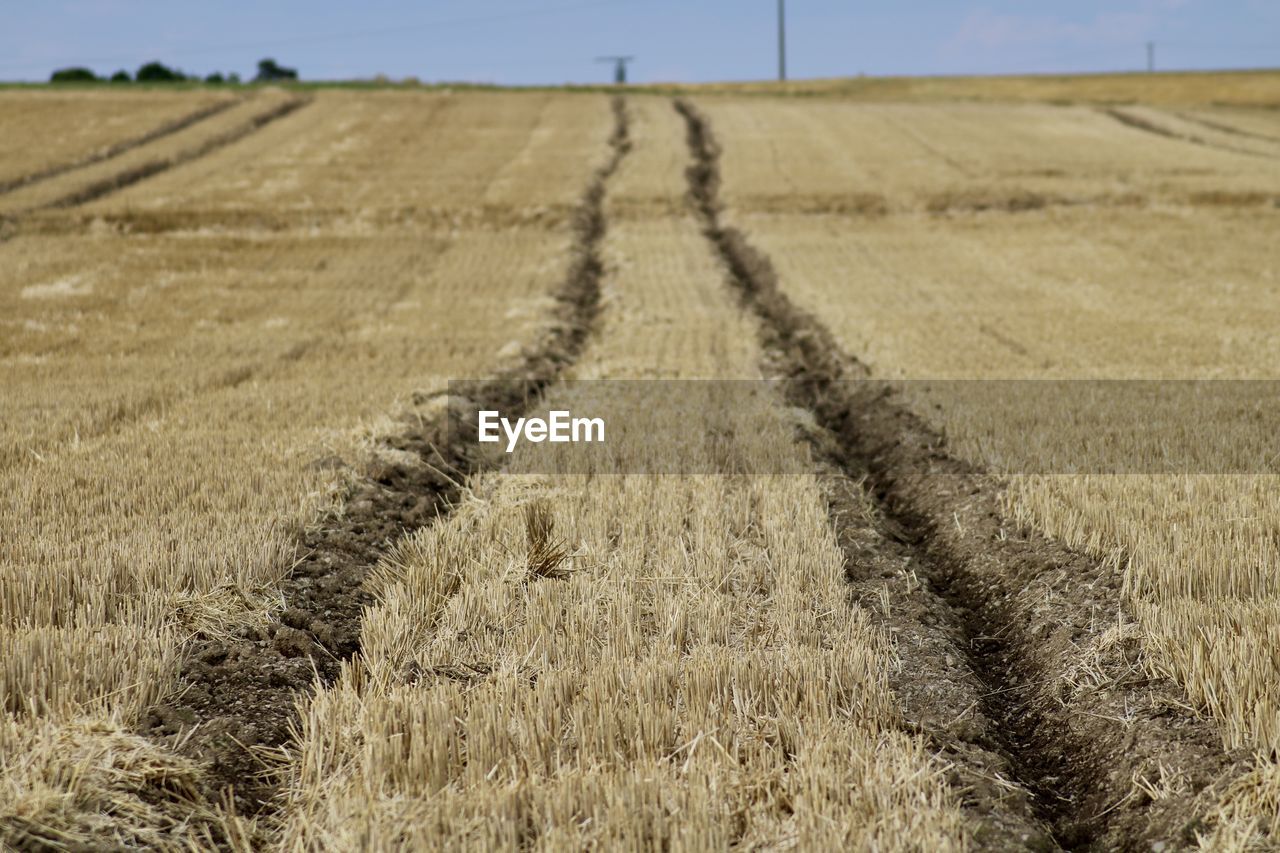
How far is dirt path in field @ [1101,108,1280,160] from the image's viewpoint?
126 feet

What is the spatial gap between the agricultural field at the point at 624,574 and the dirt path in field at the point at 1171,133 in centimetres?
1981

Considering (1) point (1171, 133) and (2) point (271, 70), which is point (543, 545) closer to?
(1) point (1171, 133)

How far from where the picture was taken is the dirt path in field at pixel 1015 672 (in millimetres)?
4605

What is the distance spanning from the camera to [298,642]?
19.8 ft

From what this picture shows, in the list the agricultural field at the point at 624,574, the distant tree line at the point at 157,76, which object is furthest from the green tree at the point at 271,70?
the agricultural field at the point at 624,574

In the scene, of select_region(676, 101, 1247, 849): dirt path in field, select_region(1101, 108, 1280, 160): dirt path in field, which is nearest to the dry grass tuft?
select_region(676, 101, 1247, 849): dirt path in field

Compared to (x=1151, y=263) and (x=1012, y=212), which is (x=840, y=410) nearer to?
(x=1151, y=263)

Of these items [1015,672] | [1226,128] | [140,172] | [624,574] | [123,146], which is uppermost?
[123,146]

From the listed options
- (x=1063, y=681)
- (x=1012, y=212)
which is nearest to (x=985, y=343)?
(x=1063, y=681)

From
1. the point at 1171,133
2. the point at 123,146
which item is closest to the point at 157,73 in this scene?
the point at 123,146

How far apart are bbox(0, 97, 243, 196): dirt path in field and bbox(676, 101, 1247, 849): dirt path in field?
98.1 ft

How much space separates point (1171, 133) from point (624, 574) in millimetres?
46102

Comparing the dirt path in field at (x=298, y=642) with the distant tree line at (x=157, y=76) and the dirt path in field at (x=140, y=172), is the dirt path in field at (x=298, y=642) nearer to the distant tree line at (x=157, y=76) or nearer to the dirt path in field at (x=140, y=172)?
the dirt path in field at (x=140, y=172)

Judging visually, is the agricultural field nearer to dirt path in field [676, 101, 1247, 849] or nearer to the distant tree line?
dirt path in field [676, 101, 1247, 849]
